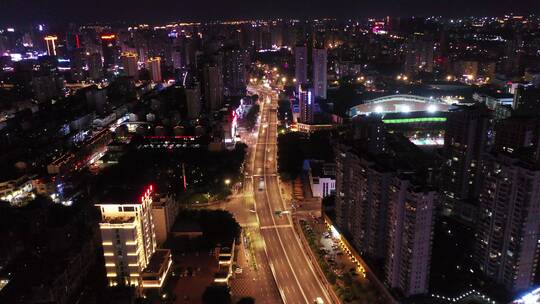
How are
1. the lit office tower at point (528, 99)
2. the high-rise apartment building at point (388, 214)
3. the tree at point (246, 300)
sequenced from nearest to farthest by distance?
the high-rise apartment building at point (388, 214) → the tree at point (246, 300) → the lit office tower at point (528, 99)

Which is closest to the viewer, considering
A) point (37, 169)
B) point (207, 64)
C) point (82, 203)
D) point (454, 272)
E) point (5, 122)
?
point (454, 272)

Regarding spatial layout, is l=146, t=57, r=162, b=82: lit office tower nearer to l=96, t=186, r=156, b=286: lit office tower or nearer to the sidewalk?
the sidewalk

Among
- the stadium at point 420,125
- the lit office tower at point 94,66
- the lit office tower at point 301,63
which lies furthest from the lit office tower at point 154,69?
the stadium at point 420,125

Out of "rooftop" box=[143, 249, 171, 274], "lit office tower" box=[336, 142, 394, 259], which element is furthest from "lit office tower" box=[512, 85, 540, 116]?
"rooftop" box=[143, 249, 171, 274]

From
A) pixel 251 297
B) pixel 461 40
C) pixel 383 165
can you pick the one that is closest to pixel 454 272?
pixel 383 165

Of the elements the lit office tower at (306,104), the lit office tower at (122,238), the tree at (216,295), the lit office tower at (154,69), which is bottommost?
the tree at (216,295)

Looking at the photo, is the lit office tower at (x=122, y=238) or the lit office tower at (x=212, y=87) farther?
the lit office tower at (x=212, y=87)

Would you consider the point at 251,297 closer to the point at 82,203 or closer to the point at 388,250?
the point at 388,250

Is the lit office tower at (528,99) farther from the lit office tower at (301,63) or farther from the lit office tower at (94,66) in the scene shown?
the lit office tower at (94,66)
